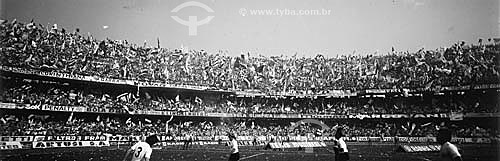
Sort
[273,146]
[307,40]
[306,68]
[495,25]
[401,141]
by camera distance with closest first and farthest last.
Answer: [495,25] < [307,40] < [273,146] < [401,141] < [306,68]

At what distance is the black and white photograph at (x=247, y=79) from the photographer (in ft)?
58.6

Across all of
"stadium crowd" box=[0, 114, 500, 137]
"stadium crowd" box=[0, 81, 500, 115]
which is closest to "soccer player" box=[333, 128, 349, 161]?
"stadium crowd" box=[0, 114, 500, 137]

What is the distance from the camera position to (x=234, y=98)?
2789cm

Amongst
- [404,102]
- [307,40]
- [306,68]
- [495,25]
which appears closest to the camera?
[495,25]

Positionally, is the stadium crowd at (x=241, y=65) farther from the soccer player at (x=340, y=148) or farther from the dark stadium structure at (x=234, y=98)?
the soccer player at (x=340, y=148)

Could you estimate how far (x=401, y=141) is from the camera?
25656 millimetres

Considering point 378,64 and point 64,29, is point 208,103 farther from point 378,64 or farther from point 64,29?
point 378,64

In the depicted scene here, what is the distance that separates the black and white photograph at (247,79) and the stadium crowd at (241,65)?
0.09 metres

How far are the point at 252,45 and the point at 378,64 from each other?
12.3 metres

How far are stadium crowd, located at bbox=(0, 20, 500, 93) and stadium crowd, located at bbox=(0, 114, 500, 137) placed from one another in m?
2.38

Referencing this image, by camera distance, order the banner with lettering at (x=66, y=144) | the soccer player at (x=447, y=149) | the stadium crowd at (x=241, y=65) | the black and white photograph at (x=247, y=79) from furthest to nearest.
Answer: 1. the stadium crowd at (x=241, y=65)
2. the banner with lettering at (x=66, y=144)
3. the black and white photograph at (x=247, y=79)
4. the soccer player at (x=447, y=149)

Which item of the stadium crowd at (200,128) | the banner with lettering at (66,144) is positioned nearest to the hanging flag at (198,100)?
the stadium crowd at (200,128)

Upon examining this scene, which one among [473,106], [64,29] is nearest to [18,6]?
[64,29]

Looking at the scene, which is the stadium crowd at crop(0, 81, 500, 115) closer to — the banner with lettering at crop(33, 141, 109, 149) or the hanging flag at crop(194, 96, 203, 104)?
the hanging flag at crop(194, 96, 203, 104)
